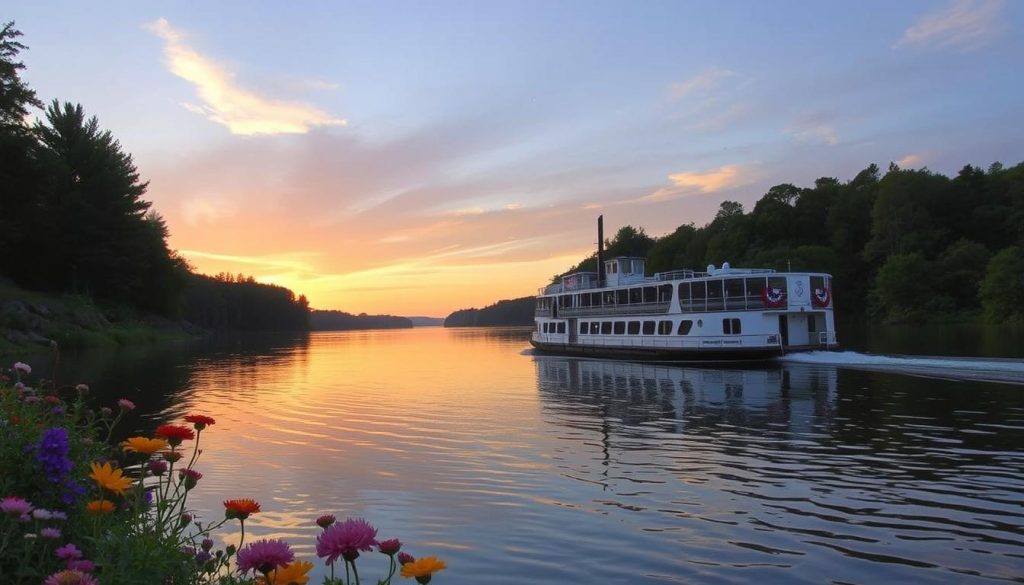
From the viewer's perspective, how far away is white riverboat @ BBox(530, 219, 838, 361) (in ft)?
132

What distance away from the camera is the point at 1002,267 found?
9219cm

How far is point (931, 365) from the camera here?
32.9 meters

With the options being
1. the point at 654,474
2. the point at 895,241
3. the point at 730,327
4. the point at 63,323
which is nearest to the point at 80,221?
the point at 63,323

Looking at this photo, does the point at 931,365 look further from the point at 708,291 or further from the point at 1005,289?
the point at 1005,289

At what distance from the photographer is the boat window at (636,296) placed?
1897 inches

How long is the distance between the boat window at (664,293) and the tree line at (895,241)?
5935cm

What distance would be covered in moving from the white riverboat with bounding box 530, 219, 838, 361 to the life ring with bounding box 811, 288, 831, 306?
0.16ft

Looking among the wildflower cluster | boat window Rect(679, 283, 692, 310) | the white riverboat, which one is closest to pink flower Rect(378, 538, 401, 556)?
the wildflower cluster

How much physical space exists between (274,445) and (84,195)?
7517 centimetres

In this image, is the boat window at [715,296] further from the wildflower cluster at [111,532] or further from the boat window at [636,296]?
the wildflower cluster at [111,532]

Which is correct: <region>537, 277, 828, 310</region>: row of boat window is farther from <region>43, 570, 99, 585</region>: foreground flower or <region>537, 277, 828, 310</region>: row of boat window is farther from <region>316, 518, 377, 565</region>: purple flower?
<region>43, 570, 99, 585</region>: foreground flower

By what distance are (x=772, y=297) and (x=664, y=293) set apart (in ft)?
25.6

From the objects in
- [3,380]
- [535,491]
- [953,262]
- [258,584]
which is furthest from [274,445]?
[953,262]

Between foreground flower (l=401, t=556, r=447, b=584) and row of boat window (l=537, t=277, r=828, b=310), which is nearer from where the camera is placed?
foreground flower (l=401, t=556, r=447, b=584)
